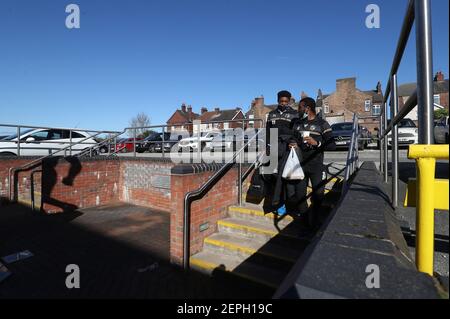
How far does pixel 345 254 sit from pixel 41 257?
5.34 m

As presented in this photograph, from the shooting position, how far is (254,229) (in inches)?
171

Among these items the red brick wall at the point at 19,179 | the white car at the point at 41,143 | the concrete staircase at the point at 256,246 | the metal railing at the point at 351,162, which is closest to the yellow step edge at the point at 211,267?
the concrete staircase at the point at 256,246

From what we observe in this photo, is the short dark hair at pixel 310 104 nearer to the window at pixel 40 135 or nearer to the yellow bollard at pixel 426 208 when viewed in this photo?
the yellow bollard at pixel 426 208

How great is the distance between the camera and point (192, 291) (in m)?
3.63

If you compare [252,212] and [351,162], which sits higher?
[351,162]

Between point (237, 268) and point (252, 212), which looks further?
point (252, 212)

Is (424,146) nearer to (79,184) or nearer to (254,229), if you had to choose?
(254,229)

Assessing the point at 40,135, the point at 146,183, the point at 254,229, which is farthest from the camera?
the point at 40,135

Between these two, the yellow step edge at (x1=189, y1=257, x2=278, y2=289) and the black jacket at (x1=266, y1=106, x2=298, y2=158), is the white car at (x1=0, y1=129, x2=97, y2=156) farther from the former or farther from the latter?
the black jacket at (x1=266, y1=106, x2=298, y2=158)

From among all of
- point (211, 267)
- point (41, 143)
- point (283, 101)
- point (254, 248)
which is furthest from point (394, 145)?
point (41, 143)

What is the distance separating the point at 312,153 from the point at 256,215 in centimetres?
155

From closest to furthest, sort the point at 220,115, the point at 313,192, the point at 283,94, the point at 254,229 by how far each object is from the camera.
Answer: the point at 313,192, the point at 254,229, the point at 283,94, the point at 220,115
